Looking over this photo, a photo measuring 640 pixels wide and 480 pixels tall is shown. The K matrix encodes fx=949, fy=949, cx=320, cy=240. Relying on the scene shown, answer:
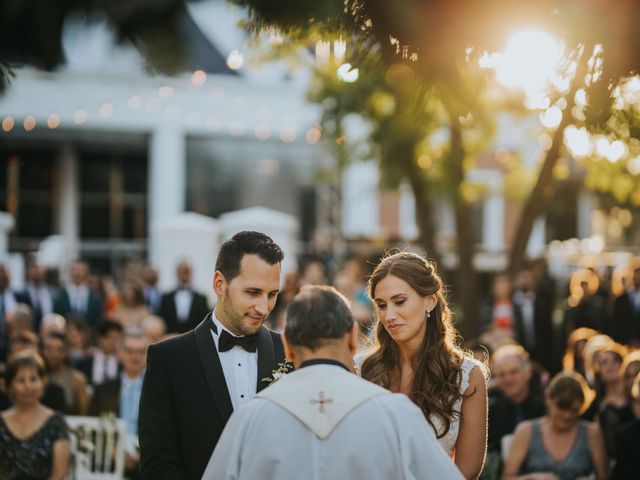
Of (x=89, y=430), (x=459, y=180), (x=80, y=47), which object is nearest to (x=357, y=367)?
(x=80, y=47)

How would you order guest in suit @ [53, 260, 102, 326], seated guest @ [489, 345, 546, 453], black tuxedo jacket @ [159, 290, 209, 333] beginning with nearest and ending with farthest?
seated guest @ [489, 345, 546, 453] < black tuxedo jacket @ [159, 290, 209, 333] < guest in suit @ [53, 260, 102, 326]

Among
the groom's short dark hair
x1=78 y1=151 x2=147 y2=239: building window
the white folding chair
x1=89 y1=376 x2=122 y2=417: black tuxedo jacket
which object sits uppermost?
x1=78 y1=151 x2=147 y2=239: building window

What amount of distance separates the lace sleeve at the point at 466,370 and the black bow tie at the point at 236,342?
0.86 m

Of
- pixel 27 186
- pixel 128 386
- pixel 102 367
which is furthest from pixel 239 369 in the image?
pixel 27 186

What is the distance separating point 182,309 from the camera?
11375mm

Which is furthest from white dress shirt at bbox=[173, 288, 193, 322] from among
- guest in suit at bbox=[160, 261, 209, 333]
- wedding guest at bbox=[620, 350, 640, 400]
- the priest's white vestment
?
the priest's white vestment

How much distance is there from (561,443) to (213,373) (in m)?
3.59

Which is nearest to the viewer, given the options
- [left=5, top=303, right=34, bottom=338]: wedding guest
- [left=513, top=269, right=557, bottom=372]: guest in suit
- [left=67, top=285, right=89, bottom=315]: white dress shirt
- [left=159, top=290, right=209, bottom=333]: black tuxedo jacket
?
[left=5, top=303, right=34, bottom=338]: wedding guest

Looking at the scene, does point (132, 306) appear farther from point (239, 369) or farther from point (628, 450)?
point (239, 369)

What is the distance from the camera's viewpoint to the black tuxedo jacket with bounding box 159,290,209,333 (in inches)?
441

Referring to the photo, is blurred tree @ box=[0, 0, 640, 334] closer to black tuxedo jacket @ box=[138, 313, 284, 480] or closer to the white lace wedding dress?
the white lace wedding dress

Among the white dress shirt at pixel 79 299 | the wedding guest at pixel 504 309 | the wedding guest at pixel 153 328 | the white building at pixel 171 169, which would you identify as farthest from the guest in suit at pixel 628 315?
the white building at pixel 171 169

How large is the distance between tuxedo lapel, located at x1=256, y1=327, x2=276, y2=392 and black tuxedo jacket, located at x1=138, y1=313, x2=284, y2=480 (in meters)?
0.15

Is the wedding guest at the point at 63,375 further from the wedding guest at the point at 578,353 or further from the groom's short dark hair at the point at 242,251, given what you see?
the groom's short dark hair at the point at 242,251
